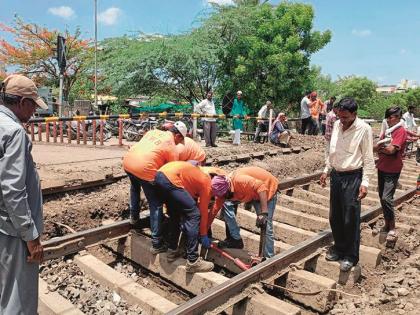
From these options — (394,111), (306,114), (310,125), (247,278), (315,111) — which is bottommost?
(247,278)

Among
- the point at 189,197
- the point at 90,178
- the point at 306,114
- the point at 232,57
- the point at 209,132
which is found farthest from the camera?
the point at 232,57

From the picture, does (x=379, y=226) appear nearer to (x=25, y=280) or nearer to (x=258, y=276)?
(x=258, y=276)

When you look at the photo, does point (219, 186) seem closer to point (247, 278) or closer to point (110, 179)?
point (247, 278)

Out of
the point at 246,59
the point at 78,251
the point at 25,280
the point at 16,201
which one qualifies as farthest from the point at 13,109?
the point at 246,59

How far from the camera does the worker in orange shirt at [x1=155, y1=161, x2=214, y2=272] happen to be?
4.61m

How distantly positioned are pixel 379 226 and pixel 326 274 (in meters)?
1.84

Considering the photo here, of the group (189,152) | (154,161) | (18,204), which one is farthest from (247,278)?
(18,204)

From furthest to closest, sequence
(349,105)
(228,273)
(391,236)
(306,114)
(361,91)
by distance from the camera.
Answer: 1. (361,91)
2. (306,114)
3. (391,236)
4. (228,273)
5. (349,105)

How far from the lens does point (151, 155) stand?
4984 millimetres

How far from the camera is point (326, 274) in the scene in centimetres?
490

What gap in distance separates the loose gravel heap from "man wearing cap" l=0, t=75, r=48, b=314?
113 centimetres

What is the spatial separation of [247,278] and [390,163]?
2694 mm

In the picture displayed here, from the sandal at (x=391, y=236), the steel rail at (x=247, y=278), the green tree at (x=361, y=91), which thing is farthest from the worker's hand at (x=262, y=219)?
the green tree at (x=361, y=91)

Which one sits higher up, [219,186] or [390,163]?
[390,163]
